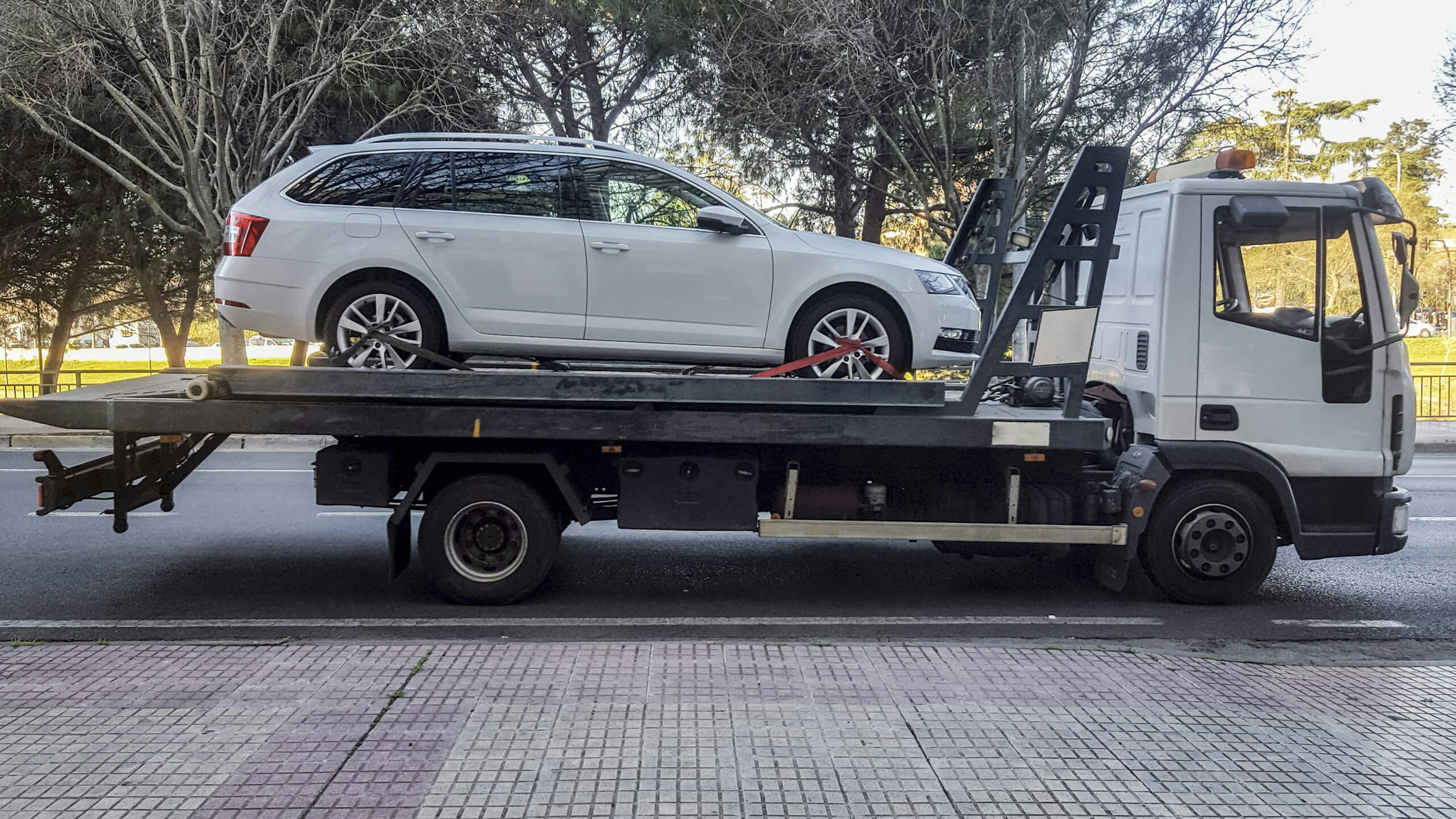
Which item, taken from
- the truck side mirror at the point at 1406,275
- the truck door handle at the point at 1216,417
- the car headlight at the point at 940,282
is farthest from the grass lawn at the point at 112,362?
the truck side mirror at the point at 1406,275

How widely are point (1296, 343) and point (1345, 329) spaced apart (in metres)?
0.30

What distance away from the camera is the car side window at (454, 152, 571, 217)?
631 centimetres

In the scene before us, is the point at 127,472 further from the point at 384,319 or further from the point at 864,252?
the point at 864,252

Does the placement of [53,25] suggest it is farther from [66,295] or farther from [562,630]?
[562,630]

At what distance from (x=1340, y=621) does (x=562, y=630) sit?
452 centimetres

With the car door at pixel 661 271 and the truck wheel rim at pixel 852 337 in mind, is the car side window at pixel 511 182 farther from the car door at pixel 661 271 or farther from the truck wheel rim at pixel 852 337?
the truck wheel rim at pixel 852 337

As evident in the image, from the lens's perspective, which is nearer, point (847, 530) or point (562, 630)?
point (562, 630)

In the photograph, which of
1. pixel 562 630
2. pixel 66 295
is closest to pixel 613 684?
pixel 562 630

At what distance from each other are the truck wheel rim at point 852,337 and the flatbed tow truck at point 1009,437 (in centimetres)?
42

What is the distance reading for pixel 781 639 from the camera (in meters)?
5.70

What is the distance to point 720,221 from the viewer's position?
6262mm

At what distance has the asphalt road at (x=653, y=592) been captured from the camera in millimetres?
5949

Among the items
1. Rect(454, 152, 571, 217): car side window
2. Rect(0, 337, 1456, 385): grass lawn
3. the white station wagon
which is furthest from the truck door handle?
Rect(454, 152, 571, 217): car side window

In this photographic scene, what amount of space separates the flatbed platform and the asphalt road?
1.03 metres
